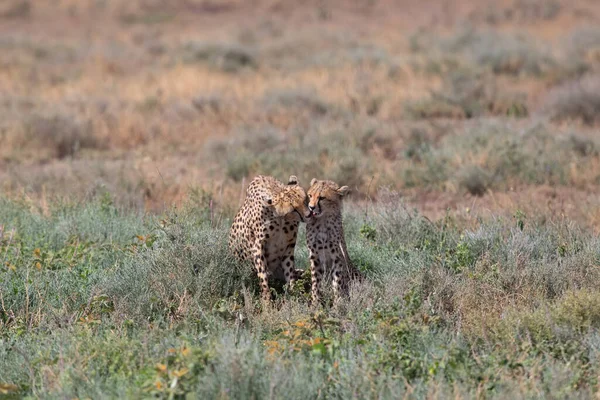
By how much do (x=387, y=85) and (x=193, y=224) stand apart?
931cm

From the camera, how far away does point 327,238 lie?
635 cm

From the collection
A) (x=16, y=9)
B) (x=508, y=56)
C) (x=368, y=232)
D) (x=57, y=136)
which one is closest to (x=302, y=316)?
(x=368, y=232)

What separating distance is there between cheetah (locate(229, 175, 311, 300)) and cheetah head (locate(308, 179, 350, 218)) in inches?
2.2

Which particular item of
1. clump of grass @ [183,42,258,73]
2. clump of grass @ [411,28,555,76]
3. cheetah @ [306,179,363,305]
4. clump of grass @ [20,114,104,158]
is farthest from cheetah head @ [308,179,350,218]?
clump of grass @ [183,42,258,73]

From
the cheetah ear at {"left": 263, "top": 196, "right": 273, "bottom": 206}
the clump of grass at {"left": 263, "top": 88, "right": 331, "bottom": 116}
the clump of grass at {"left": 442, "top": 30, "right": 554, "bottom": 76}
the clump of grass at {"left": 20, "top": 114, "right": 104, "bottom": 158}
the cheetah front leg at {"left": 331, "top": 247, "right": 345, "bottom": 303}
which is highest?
the cheetah ear at {"left": 263, "top": 196, "right": 273, "bottom": 206}

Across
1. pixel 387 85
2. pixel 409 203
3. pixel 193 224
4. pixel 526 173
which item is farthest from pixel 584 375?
pixel 387 85

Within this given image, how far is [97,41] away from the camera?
26297mm

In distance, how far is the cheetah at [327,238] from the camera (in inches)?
247

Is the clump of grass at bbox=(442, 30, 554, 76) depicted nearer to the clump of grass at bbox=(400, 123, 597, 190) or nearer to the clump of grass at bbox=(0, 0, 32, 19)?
the clump of grass at bbox=(400, 123, 597, 190)

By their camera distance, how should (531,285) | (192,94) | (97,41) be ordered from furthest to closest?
(97,41), (192,94), (531,285)

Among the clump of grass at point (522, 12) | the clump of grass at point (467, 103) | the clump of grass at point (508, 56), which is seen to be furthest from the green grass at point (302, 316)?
the clump of grass at point (522, 12)

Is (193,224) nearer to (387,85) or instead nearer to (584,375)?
(584,375)

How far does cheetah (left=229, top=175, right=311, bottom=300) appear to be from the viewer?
6.24m

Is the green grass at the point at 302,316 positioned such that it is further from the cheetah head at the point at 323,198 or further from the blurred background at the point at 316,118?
the blurred background at the point at 316,118
